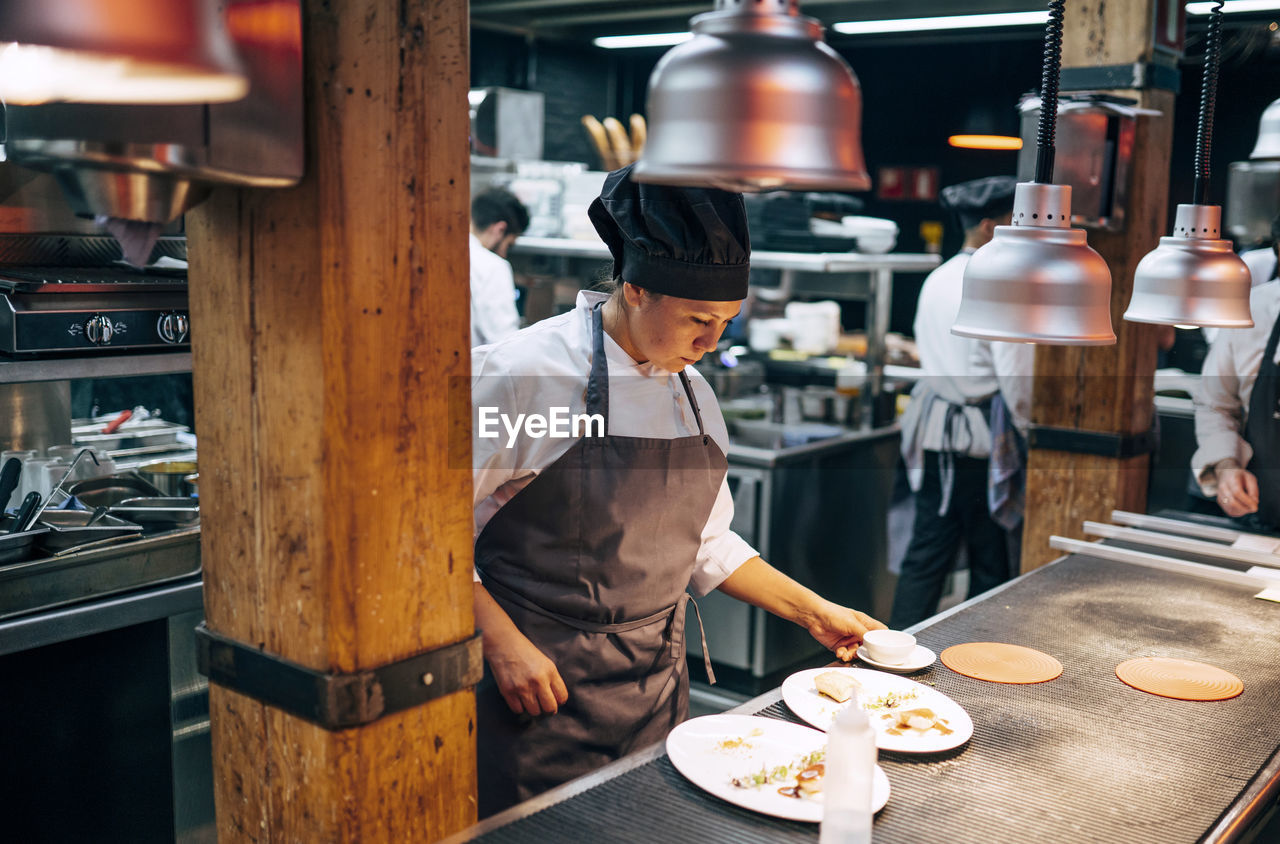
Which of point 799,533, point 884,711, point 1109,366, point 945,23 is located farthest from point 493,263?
point 945,23

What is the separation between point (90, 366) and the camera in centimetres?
262

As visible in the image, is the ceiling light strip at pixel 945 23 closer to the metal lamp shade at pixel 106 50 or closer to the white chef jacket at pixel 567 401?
the white chef jacket at pixel 567 401

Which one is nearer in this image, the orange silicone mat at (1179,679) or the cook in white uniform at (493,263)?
the orange silicone mat at (1179,679)

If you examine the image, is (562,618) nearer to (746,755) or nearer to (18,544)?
(746,755)

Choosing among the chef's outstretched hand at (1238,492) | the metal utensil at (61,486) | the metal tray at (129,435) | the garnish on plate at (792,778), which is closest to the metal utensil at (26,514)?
the metal utensil at (61,486)

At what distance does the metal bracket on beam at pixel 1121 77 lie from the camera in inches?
120

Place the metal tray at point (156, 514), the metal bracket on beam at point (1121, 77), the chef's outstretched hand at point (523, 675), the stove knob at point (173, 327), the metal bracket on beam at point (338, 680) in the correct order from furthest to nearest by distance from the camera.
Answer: the metal bracket on beam at point (1121, 77), the stove knob at point (173, 327), the metal tray at point (156, 514), the chef's outstretched hand at point (523, 675), the metal bracket on beam at point (338, 680)

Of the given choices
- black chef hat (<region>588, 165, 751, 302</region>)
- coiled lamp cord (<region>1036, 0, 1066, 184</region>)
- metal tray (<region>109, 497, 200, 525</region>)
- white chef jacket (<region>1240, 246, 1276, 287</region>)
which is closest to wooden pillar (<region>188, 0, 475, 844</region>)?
black chef hat (<region>588, 165, 751, 302</region>)

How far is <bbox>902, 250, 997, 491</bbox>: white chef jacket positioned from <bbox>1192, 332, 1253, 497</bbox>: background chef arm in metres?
0.85

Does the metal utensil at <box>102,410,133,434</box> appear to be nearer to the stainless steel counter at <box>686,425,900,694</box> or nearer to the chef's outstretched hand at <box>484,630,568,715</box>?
the chef's outstretched hand at <box>484,630,568,715</box>

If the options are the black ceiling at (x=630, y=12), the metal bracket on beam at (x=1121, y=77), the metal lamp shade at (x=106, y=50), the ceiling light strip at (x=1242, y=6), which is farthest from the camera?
the black ceiling at (x=630, y=12)

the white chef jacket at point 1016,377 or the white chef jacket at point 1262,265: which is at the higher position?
the white chef jacket at point 1262,265

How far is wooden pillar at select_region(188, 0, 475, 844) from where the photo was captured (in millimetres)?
1329

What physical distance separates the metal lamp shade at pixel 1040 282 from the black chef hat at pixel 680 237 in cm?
43
